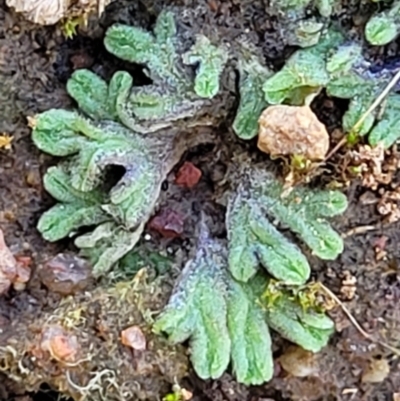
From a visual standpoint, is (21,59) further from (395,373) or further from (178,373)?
(395,373)

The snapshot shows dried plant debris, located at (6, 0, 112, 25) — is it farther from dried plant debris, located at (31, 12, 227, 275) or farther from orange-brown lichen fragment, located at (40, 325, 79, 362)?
orange-brown lichen fragment, located at (40, 325, 79, 362)

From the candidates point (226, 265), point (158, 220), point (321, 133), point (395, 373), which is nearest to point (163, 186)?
point (158, 220)

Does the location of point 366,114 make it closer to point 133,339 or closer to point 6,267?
point 133,339

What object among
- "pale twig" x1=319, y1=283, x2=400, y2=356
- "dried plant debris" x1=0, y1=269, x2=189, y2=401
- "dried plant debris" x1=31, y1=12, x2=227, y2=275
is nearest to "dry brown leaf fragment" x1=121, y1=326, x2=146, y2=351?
"dried plant debris" x1=0, y1=269, x2=189, y2=401

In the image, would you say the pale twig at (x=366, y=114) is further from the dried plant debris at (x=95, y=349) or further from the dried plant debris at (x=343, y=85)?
the dried plant debris at (x=95, y=349)

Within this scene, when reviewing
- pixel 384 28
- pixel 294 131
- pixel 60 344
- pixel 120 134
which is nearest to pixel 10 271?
pixel 60 344

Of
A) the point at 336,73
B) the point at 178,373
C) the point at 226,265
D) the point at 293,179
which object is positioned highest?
the point at 336,73

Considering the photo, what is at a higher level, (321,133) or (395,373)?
(321,133)
